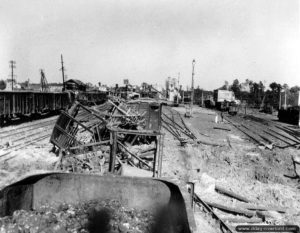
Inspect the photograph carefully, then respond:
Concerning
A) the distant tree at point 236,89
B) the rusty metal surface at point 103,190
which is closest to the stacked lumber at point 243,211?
the rusty metal surface at point 103,190

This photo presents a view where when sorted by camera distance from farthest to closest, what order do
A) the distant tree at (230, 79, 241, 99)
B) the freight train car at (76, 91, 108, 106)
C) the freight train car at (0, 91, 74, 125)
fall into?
1. the distant tree at (230, 79, 241, 99)
2. the freight train car at (76, 91, 108, 106)
3. the freight train car at (0, 91, 74, 125)

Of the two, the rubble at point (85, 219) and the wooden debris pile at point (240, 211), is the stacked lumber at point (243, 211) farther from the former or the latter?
the rubble at point (85, 219)

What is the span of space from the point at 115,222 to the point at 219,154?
26.8 feet

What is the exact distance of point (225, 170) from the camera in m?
9.85

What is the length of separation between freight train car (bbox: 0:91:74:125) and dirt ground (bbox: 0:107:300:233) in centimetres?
668

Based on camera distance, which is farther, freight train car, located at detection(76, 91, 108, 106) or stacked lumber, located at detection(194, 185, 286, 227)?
freight train car, located at detection(76, 91, 108, 106)

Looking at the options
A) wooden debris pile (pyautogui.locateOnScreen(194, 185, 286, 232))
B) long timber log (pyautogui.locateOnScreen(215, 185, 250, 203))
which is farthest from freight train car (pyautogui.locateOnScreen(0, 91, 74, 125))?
wooden debris pile (pyautogui.locateOnScreen(194, 185, 286, 232))

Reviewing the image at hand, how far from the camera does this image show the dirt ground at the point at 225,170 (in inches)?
287

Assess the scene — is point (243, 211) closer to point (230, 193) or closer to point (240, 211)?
point (240, 211)

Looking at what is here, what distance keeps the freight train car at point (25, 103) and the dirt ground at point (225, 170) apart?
21.9 ft

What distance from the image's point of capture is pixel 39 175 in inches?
179

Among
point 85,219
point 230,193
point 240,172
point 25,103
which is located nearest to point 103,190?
point 85,219

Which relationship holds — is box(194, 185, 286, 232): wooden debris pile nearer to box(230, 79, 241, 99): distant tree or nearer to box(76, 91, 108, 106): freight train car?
box(76, 91, 108, 106): freight train car

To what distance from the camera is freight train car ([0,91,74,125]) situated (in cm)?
1798
